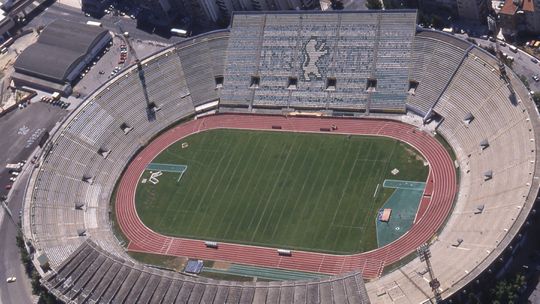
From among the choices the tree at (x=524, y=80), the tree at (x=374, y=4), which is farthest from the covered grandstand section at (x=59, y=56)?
the tree at (x=524, y=80)

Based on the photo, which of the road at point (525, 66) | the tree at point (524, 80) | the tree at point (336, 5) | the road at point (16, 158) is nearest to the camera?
the tree at point (524, 80)

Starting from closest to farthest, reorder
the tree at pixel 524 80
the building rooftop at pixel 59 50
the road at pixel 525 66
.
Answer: the tree at pixel 524 80, the road at pixel 525 66, the building rooftop at pixel 59 50

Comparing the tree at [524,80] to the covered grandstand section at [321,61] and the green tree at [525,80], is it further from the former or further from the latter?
the covered grandstand section at [321,61]

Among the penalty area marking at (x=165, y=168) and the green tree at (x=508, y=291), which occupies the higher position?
the penalty area marking at (x=165, y=168)

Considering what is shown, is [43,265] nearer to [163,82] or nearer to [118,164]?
[118,164]

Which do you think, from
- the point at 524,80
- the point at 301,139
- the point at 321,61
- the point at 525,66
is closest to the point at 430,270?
the point at 301,139

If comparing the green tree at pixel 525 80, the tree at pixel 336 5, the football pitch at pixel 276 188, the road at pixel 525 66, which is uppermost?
the tree at pixel 336 5
